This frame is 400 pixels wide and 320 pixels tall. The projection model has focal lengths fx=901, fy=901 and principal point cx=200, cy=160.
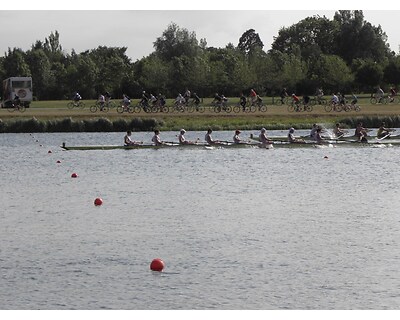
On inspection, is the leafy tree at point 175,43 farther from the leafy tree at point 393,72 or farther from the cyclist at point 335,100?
the cyclist at point 335,100

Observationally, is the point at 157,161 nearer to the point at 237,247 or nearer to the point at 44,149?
the point at 44,149

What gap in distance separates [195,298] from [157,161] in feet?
91.6

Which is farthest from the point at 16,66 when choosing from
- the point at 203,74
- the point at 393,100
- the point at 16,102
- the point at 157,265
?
the point at 157,265

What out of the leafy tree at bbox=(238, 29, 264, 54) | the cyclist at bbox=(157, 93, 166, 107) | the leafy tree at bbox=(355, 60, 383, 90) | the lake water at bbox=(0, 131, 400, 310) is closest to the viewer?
the lake water at bbox=(0, 131, 400, 310)

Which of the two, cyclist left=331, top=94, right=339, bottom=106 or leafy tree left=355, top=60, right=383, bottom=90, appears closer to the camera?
cyclist left=331, top=94, right=339, bottom=106

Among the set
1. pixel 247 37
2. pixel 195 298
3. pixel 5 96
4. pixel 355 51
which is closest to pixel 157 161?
pixel 195 298

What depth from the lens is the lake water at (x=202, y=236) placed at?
17562 millimetres

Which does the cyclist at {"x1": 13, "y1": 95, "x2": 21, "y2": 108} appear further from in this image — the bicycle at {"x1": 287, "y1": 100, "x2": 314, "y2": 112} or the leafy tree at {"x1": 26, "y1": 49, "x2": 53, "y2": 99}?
the leafy tree at {"x1": 26, "y1": 49, "x2": 53, "y2": 99}

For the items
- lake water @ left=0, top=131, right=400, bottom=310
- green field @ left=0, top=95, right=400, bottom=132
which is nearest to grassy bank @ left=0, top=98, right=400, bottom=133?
green field @ left=0, top=95, right=400, bottom=132

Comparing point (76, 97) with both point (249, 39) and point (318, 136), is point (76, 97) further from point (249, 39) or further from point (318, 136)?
point (249, 39)

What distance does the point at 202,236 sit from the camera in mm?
23250

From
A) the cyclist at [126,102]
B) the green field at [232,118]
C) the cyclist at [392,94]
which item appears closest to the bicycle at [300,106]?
the green field at [232,118]

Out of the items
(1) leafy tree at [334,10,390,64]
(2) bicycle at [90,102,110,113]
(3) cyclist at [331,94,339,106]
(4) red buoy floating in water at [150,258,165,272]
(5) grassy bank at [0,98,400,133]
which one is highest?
(1) leafy tree at [334,10,390,64]

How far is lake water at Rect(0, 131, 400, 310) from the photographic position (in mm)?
17562
